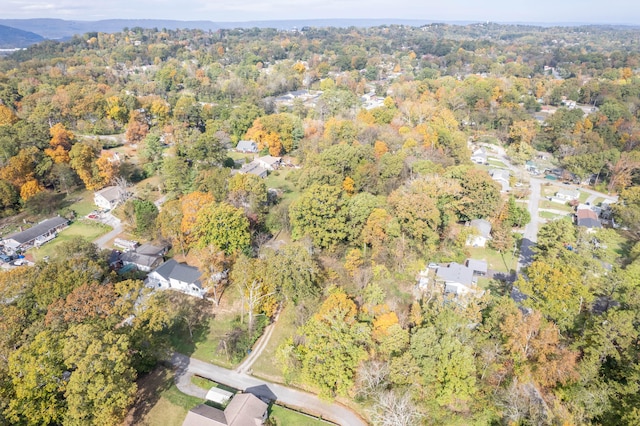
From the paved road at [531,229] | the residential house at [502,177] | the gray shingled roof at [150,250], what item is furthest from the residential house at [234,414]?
the residential house at [502,177]

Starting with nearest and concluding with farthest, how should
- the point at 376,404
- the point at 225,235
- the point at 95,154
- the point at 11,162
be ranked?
1. the point at 376,404
2. the point at 225,235
3. the point at 11,162
4. the point at 95,154

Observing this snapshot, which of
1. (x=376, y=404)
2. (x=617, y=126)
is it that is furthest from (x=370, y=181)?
(x=617, y=126)

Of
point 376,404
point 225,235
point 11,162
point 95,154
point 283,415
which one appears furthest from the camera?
point 95,154

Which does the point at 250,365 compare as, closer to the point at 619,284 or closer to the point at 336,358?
the point at 336,358

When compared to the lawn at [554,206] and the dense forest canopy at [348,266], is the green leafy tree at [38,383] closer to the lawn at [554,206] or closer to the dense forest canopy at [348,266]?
the dense forest canopy at [348,266]

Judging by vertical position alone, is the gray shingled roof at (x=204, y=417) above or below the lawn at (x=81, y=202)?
above
